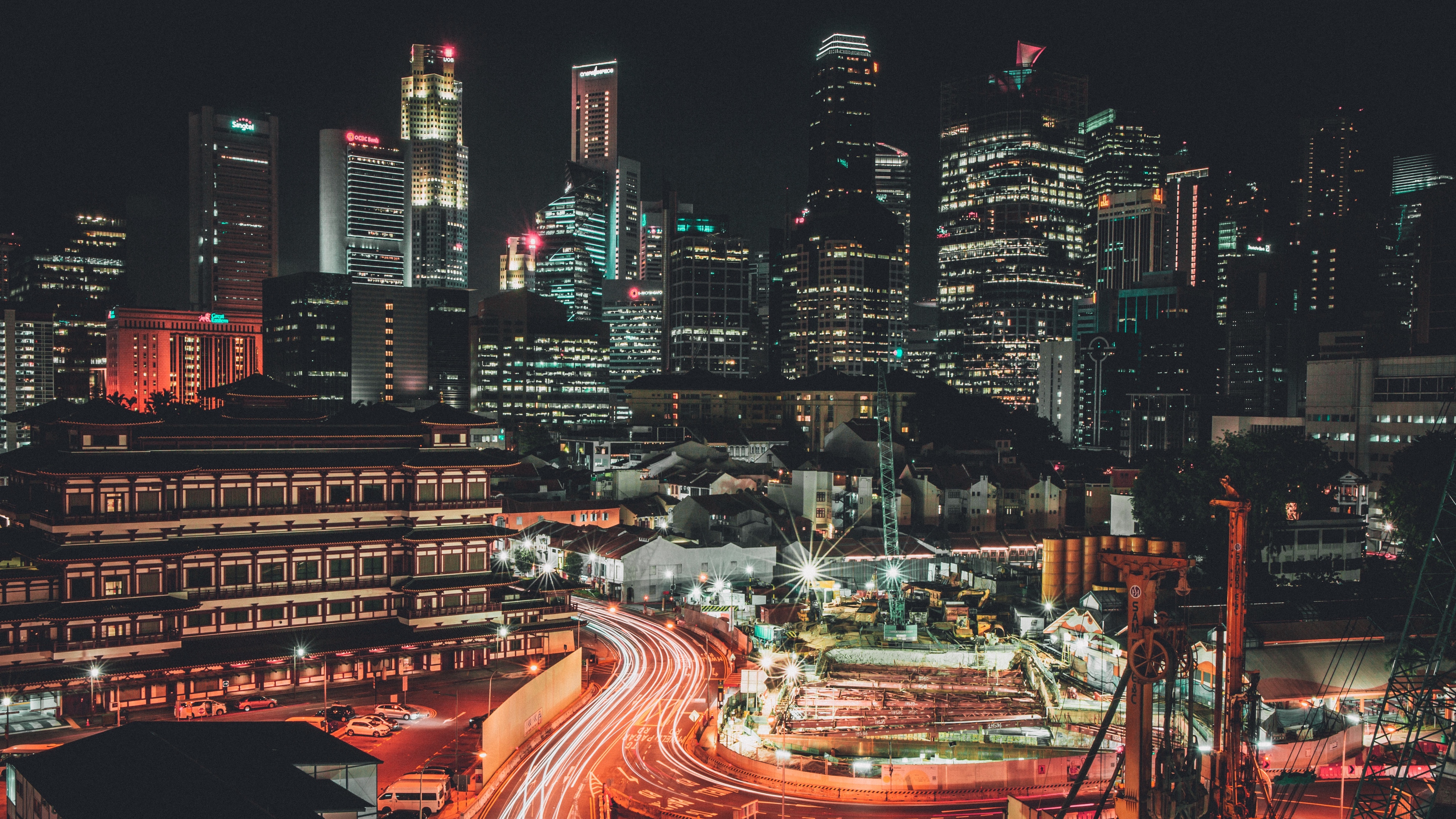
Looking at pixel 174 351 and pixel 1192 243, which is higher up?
pixel 1192 243

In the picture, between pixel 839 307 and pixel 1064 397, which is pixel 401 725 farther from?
pixel 1064 397

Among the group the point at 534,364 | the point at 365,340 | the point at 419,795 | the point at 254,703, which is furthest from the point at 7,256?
the point at 419,795

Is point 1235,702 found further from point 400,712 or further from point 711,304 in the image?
point 711,304

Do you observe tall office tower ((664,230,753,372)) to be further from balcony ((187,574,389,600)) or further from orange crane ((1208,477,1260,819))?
orange crane ((1208,477,1260,819))

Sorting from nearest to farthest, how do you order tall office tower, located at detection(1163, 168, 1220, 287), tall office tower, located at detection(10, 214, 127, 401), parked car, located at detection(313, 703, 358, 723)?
parked car, located at detection(313, 703, 358, 723), tall office tower, located at detection(10, 214, 127, 401), tall office tower, located at detection(1163, 168, 1220, 287)

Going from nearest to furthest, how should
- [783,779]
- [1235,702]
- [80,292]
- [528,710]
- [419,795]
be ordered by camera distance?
1. [1235,702]
2. [419,795]
3. [783,779]
4. [528,710]
5. [80,292]

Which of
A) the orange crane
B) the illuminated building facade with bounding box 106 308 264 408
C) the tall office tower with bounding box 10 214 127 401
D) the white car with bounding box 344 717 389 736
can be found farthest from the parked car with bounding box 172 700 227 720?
the tall office tower with bounding box 10 214 127 401

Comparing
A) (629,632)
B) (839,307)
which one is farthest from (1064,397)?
(629,632)
